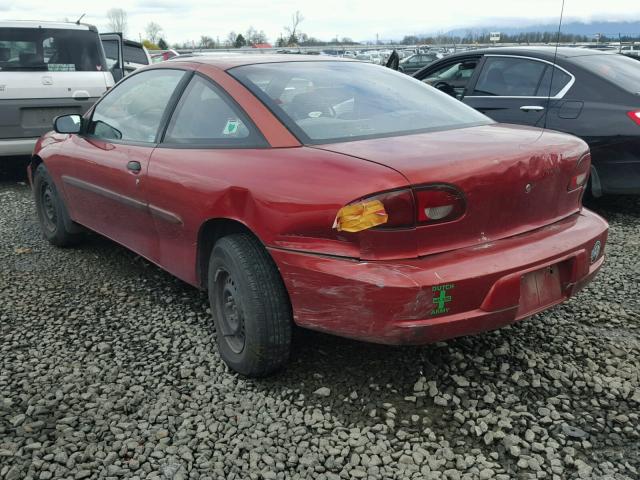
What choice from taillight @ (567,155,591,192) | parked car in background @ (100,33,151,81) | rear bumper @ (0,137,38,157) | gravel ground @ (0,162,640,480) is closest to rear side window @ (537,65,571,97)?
gravel ground @ (0,162,640,480)

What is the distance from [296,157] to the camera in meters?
2.52

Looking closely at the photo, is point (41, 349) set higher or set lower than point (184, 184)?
lower

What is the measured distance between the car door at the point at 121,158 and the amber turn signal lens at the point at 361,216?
1456 millimetres

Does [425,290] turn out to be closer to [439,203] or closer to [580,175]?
[439,203]

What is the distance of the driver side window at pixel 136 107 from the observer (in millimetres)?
3424

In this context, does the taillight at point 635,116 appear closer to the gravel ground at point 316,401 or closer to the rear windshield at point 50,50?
the gravel ground at point 316,401

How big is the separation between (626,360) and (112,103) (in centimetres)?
335

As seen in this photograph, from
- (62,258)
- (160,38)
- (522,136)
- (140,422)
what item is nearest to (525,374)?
(522,136)

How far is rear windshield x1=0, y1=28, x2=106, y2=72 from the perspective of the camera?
6781 millimetres

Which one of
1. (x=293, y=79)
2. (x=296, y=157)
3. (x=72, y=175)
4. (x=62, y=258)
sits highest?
(x=293, y=79)

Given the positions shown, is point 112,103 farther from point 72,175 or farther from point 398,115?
point 398,115

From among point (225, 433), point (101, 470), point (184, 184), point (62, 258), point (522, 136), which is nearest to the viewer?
point (101, 470)

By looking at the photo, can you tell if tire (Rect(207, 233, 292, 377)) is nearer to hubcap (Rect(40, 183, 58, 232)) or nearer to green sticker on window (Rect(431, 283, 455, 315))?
green sticker on window (Rect(431, 283, 455, 315))

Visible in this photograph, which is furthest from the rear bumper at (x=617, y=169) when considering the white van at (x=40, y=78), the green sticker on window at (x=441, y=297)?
the white van at (x=40, y=78)
